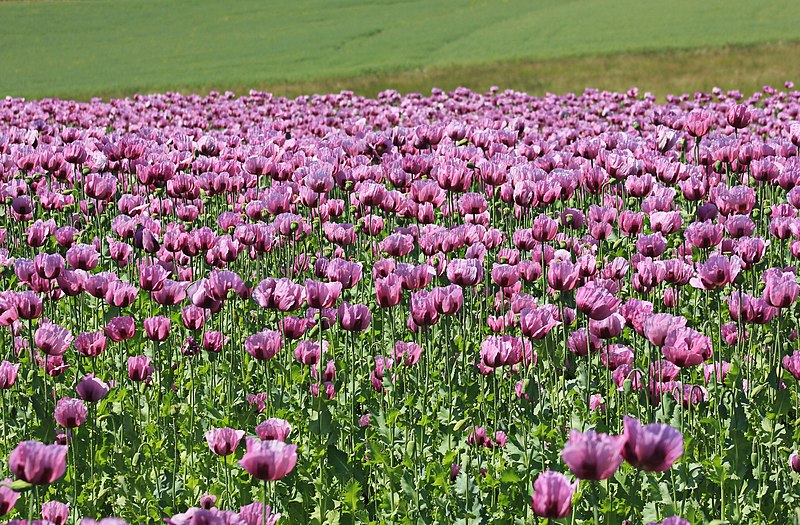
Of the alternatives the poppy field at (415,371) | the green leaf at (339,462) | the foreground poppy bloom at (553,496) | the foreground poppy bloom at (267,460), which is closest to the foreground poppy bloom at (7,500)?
the poppy field at (415,371)

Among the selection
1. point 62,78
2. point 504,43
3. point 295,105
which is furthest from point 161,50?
point 295,105

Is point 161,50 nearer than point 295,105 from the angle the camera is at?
No

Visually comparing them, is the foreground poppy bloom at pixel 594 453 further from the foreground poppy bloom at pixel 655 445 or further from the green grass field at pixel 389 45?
the green grass field at pixel 389 45

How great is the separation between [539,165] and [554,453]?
3777mm

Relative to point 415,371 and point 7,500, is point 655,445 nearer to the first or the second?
point 7,500

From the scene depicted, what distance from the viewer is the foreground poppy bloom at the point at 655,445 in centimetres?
213

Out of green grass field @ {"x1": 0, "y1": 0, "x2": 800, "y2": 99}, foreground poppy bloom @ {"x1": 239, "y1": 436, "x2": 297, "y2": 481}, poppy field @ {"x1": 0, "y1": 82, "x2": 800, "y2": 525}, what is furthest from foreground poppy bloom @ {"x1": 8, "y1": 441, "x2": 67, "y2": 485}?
green grass field @ {"x1": 0, "y1": 0, "x2": 800, "y2": 99}

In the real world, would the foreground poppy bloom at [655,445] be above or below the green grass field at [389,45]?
above

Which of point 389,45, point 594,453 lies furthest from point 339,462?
point 389,45

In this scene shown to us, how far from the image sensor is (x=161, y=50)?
43531 mm

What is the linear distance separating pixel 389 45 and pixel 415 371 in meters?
38.2

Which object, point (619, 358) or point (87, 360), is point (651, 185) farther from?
point (87, 360)

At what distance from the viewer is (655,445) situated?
2.14 metres

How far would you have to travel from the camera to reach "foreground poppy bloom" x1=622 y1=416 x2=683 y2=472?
213 centimetres
